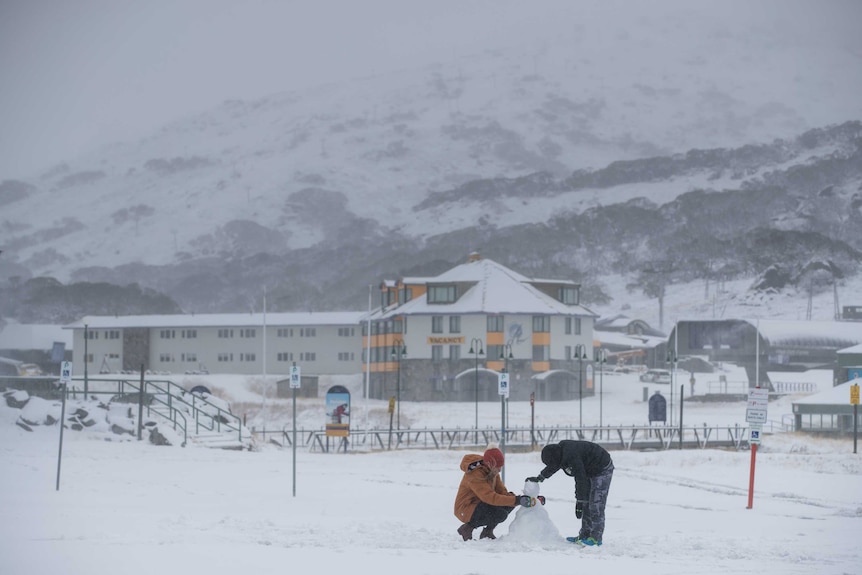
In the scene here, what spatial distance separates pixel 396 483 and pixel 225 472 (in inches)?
188

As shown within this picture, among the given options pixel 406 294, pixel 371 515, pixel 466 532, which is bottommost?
pixel 371 515

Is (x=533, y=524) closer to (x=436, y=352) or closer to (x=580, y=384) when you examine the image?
(x=580, y=384)

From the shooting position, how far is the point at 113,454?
117 ft

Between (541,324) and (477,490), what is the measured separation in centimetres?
9007

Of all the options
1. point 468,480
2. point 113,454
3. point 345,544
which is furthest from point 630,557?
point 113,454

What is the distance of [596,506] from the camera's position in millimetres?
15719

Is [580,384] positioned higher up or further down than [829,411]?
higher up

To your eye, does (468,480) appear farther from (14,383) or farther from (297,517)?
(14,383)

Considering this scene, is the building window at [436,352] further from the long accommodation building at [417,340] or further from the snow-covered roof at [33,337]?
the snow-covered roof at [33,337]

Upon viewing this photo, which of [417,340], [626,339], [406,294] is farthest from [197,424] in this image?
[626,339]

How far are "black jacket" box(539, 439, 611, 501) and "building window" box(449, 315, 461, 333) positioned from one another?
295ft

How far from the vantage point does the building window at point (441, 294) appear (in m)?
108

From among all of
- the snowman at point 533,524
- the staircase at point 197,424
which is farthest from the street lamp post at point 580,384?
the snowman at point 533,524

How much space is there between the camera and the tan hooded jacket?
15844 mm
